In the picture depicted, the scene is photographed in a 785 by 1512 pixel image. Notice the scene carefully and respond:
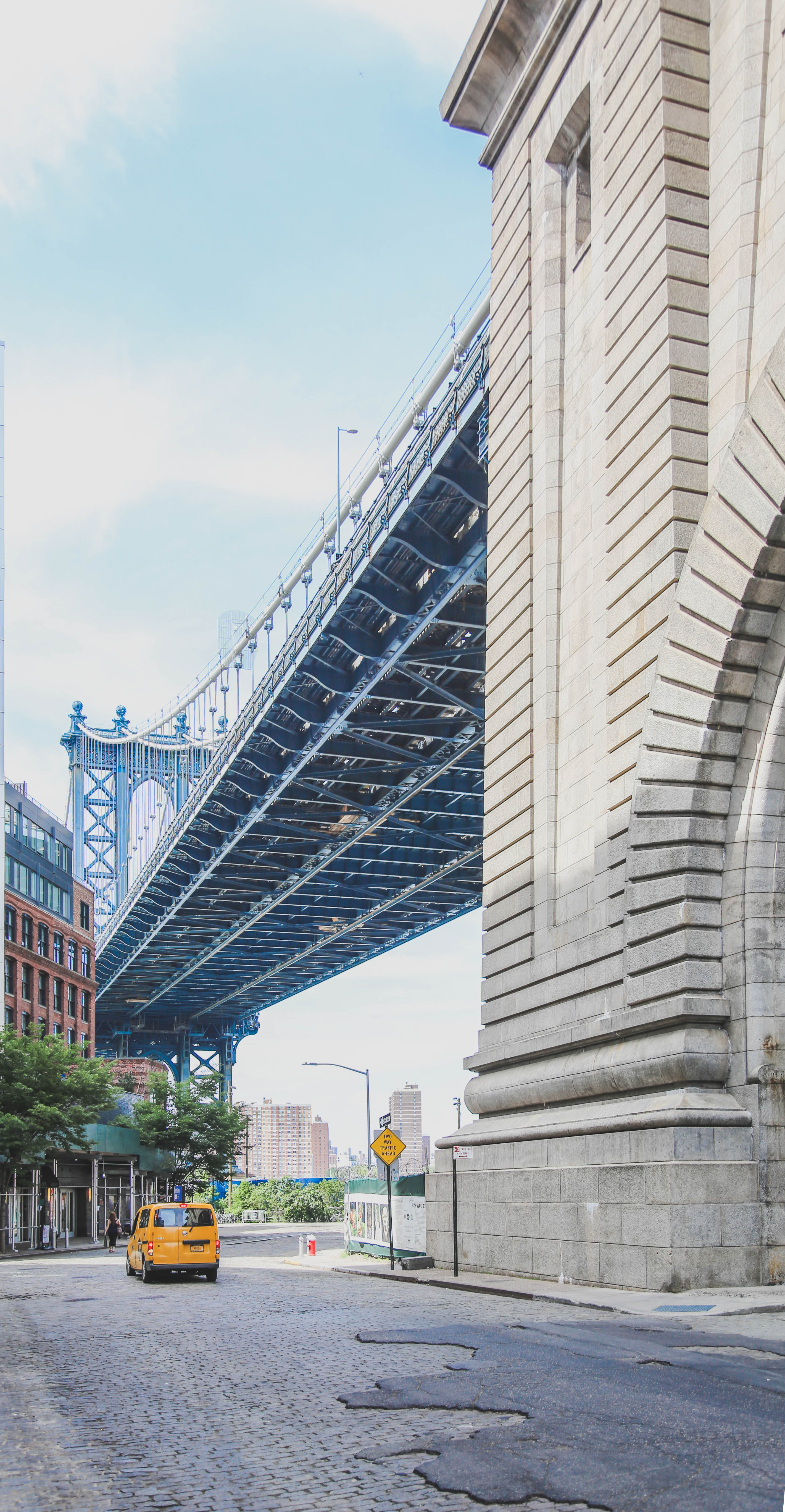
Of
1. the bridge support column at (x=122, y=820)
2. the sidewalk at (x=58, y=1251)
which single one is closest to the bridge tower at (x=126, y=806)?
the bridge support column at (x=122, y=820)

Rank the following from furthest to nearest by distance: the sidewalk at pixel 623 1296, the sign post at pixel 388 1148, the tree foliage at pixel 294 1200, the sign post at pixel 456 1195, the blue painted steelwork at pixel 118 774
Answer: the blue painted steelwork at pixel 118 774 < the tree foliage at pixel 294 1200 < the sign post at pixel 388 1148 < the sign post at pixel 456 1195 < the sidewalk at pixel 623 1296

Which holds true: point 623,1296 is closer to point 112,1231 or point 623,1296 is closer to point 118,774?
point 112,1231

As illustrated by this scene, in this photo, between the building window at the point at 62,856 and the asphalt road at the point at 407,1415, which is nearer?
the asphalt road at the point at 407,1415

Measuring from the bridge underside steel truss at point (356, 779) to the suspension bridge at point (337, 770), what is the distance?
12 centimetres

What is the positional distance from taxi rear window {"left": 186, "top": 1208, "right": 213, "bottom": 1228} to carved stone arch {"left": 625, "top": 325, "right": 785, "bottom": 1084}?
1335 centimetres

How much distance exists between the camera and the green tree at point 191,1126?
247 feet

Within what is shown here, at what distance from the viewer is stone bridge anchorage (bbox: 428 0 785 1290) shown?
54.6ft

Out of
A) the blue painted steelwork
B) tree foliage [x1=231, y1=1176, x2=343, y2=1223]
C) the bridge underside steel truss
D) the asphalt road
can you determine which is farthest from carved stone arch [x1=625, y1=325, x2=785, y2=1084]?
the blue painted steelwork

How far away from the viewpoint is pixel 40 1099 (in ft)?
163

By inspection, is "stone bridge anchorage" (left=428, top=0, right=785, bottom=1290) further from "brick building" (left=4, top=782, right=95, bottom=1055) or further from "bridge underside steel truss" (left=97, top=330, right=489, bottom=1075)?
"brick building" (left=4, top=782, right=95, bottom=1055)

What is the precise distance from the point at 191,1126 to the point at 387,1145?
51.4 meters

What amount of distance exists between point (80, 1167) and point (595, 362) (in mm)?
55099

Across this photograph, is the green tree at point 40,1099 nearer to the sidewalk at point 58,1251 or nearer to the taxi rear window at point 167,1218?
the sidewalk at point 58,1251

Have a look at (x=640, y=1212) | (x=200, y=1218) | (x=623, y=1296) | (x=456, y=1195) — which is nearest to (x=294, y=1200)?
(x=200, y=1218)
